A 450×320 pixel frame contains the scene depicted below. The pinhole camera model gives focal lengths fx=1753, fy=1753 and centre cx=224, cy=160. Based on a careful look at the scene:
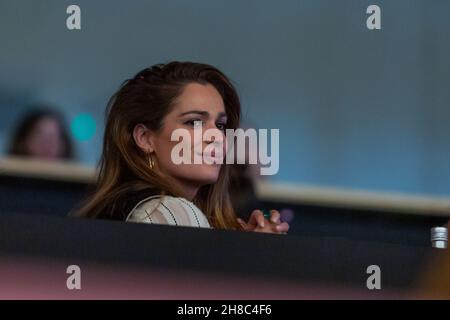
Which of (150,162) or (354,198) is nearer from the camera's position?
(150,162)

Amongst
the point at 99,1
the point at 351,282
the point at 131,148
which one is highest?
the point at 99,1

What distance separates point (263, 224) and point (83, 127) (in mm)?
547

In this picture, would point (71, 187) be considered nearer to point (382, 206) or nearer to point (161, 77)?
point (161, 77)

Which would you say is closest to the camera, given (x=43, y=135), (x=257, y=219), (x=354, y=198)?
(x=43, y=135)

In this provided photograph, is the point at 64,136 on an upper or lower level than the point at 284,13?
lower

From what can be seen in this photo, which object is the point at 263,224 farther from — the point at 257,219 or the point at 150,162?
the point at 150,162

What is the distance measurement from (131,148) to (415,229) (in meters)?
0.86

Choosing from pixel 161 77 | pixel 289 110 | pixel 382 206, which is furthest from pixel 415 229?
pixel 161 77

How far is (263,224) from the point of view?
15.4 feet

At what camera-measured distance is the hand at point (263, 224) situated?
4695mm

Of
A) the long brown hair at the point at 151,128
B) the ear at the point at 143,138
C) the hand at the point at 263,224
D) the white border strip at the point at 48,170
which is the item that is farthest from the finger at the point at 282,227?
the white border strip at the point at 48,170

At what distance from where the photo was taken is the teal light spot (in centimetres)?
462

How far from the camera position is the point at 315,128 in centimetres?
484

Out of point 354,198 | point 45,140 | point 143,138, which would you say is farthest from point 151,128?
point 354,198
